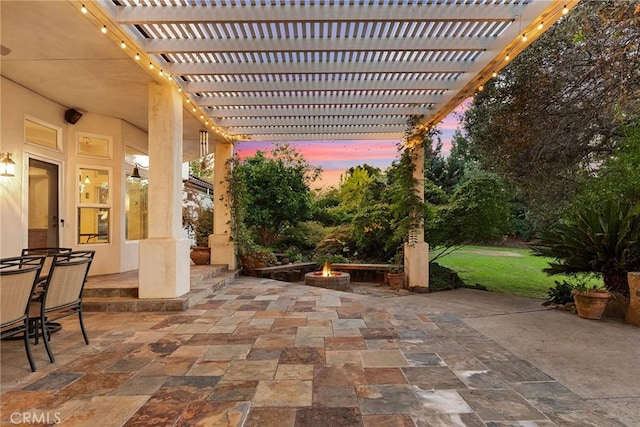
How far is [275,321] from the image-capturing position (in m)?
4.39

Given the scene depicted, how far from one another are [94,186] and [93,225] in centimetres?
69

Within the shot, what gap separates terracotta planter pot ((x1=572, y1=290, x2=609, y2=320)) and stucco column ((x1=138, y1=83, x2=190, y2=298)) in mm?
5313

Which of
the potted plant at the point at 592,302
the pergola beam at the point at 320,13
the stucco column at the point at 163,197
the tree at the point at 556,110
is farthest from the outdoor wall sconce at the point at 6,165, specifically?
the potted plant at the point at 592,302

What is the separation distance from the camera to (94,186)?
6.49 meters

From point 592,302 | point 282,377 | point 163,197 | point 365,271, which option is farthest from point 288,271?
point 282,377

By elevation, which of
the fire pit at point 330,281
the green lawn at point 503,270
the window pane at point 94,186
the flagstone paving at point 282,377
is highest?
the window pane at point 94,186

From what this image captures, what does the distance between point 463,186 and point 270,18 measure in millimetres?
5235

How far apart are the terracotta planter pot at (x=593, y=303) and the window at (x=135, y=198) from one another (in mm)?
7237

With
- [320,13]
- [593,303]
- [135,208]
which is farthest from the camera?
[135,208]

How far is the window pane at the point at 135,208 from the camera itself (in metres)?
7.05

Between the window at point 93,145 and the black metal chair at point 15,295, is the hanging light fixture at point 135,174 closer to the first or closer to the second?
the window at point 93,145

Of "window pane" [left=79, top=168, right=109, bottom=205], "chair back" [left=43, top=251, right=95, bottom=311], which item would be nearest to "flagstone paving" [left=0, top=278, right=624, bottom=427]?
"chair back" [left=43, top=251, right=95, bottom=311]

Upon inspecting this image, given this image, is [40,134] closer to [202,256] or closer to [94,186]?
[94,186]

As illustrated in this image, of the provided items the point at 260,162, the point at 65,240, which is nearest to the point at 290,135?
the point at 260,162
